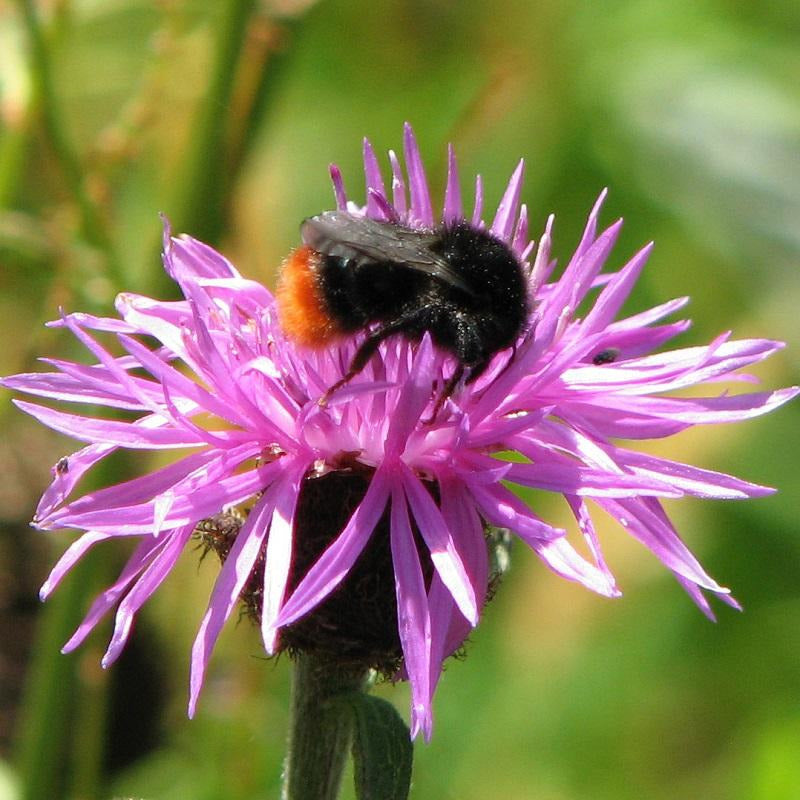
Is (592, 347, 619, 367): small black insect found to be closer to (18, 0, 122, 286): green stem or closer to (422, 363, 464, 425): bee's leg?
(422, 363, 464, 425): bee's leg

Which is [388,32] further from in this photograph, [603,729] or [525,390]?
[525,390]

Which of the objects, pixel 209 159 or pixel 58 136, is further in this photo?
pixel 209 159

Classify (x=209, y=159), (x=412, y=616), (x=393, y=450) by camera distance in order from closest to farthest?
(x=412, y=616) < (x=393, y=450) < (x=209, y=159)

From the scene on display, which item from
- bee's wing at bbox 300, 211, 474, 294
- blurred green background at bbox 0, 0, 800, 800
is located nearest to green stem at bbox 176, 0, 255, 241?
blurred green background at bbox 0, 0, 800, 800

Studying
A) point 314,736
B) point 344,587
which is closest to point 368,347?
point 344,587

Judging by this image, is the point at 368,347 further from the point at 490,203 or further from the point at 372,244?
the point at 490,203

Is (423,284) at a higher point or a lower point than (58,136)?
lower
